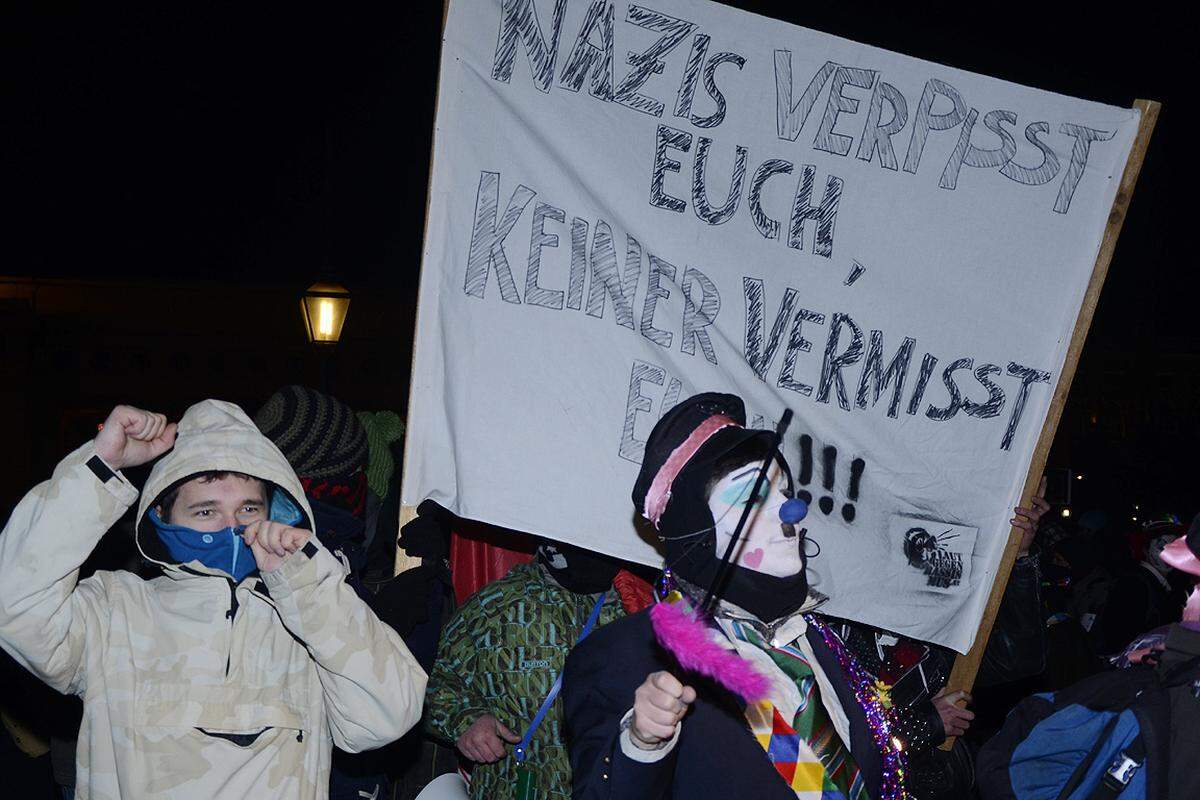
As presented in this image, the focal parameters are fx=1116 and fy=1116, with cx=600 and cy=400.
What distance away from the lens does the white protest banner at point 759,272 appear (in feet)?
10.7

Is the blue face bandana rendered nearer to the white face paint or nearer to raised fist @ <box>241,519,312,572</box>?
raised fist @ <box>241,519,312,572</box>

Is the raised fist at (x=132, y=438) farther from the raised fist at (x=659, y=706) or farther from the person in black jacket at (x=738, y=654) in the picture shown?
the raised fist at (x=659, y=706)

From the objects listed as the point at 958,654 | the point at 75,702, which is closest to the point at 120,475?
the point at 75,702

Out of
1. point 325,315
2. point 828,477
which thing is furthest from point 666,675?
point 325,315

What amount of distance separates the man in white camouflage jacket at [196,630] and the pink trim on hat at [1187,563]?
2017 mm

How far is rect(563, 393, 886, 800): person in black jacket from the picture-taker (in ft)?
6.99

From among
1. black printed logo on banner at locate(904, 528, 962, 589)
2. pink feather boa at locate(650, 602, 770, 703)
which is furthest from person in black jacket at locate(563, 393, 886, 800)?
→ black printed logo on banner at locate(904, 528, 962, 589)

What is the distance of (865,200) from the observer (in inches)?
135

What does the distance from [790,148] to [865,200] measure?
0.92ft

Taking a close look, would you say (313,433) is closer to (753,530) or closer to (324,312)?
(753,530)

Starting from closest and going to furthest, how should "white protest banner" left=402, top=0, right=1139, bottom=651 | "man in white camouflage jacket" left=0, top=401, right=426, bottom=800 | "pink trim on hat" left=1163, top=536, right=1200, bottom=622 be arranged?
"man in white camouflage jacket" left=0, top=401, right=426, bottom=800
"pink trim on hat" left=1163, top=536, right=1200, bottom=622
"white protest banner" left=402, top=0, right=1139, bottom=651

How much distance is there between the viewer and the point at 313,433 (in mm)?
3664

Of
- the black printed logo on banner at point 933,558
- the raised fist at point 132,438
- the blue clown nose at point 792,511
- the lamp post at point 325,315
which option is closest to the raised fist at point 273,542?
the raised fist at point 132,438

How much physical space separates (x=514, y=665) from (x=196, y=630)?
1085 millimetres
